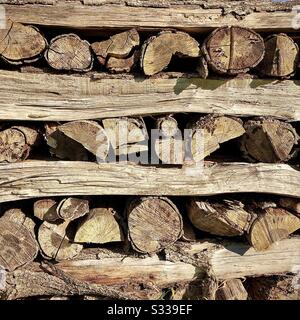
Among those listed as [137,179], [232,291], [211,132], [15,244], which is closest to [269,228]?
[232,291]

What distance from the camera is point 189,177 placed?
2902 mm

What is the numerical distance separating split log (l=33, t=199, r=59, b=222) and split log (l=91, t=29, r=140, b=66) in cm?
97

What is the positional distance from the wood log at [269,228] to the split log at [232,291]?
1.12 ft

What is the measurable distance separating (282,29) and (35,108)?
1628mm

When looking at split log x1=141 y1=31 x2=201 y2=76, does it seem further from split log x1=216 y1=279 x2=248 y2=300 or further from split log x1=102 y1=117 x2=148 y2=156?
split log x1=216 y1=279 x2=248 y2=300

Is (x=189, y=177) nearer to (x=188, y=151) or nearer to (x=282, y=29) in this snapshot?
(x=188, y=151)

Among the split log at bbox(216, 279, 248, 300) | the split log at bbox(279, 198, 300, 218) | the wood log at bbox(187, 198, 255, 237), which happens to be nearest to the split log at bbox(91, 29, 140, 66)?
the wood log at bbox(187, 198, 255, 237)

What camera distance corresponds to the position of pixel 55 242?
9.56 feet

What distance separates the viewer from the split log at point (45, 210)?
2863mm

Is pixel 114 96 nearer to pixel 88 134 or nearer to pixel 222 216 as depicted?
pixel 88 134

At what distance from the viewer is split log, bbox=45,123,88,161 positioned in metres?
2.83

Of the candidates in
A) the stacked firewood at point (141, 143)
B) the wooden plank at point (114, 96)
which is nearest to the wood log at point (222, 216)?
Result: the stacked firewood at point (141, 143)

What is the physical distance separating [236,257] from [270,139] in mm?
872
